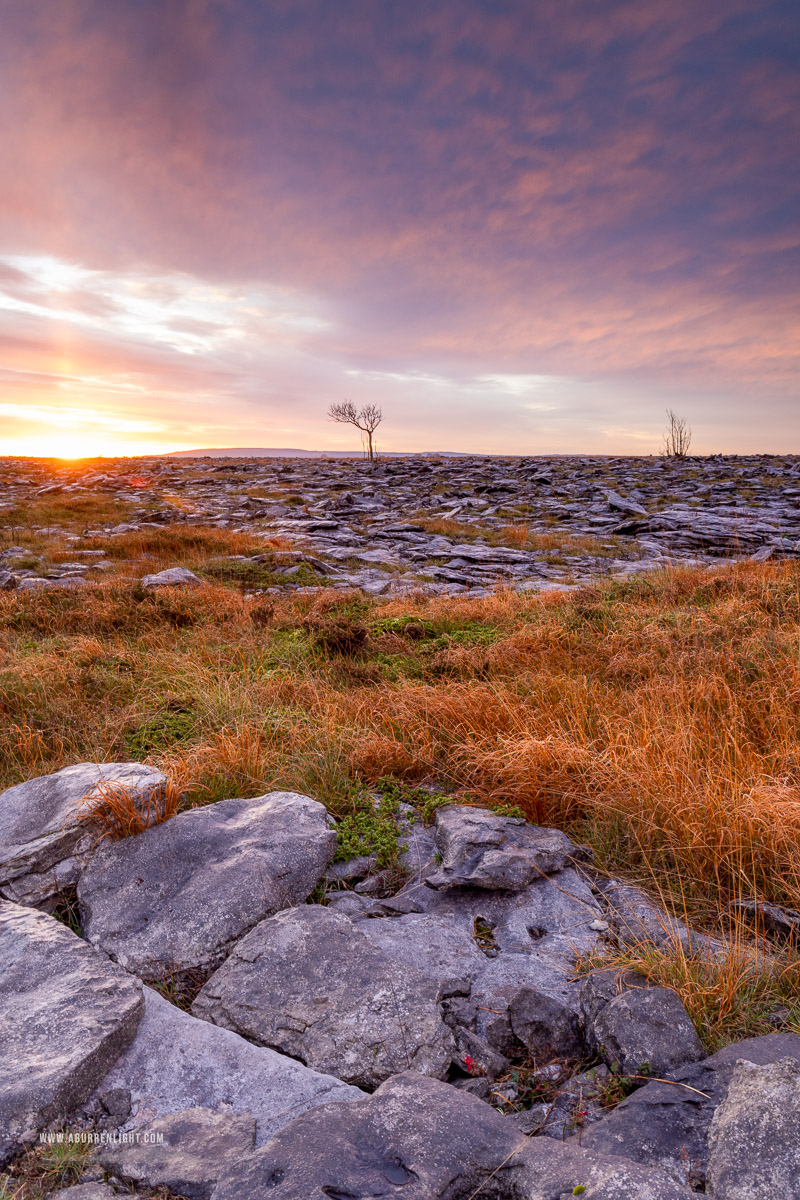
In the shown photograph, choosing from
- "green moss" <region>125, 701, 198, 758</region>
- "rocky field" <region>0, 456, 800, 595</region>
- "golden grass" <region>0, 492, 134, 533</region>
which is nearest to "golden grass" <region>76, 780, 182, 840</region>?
"green moss" <region>125, 701, 198, 758</region>

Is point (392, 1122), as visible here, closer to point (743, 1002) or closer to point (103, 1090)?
point (103, 1090)

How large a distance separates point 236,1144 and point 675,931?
82.6 inches

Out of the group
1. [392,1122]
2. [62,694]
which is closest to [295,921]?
[392,1122]

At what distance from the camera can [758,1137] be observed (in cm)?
168

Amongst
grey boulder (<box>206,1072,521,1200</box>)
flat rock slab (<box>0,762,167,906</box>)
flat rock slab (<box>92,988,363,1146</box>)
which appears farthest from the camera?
flat rock slab (<box>0,762,167,906</box>)

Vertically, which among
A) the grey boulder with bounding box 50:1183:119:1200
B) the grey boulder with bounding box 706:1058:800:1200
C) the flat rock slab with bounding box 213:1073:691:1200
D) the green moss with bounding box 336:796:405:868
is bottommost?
the green moss with bounding box 336:796:405:868

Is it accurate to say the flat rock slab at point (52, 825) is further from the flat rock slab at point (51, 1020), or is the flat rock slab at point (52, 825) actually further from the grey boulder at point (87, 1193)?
the grey boulder at point (87, 1193)

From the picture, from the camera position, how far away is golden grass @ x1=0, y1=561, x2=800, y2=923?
3730 mm

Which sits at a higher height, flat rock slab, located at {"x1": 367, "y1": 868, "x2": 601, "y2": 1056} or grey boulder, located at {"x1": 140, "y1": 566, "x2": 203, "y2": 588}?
grey boulder, located at {"x1": 140, "y1": 566, "x2": 203, "y2": 588}

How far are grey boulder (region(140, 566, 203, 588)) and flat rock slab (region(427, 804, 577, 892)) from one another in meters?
7.52

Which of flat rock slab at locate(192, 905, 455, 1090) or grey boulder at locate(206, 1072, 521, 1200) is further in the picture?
flat rock slab at locate(192, 905, 455, 1090)

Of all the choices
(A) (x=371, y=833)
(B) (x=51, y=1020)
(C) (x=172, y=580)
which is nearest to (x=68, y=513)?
(C) (x=172, y=580)

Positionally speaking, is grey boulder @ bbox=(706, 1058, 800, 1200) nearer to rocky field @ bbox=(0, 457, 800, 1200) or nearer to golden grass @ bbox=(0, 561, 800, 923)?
rocky field @ bbox=(0, 457, 800, 1200)

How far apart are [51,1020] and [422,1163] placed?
1550mm
